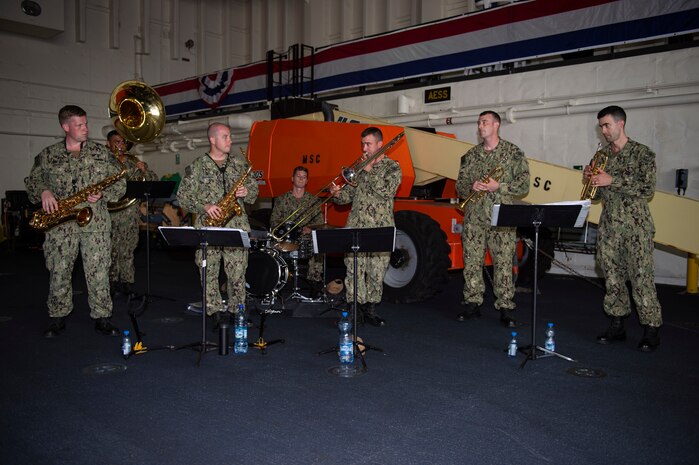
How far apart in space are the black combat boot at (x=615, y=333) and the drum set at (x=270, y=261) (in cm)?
347

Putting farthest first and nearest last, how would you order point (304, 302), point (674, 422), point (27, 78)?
point (27, 78)
point (304, 302)
point (674, 422)

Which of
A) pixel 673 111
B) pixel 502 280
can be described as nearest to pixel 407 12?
pixel 673 111

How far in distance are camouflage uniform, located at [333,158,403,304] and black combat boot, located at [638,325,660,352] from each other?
264 cm

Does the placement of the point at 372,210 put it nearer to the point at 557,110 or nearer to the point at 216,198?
the point at 216,198

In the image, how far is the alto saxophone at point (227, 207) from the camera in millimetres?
5391

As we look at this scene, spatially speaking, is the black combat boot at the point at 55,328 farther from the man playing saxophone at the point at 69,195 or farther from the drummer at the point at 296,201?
the drummer at the point at 296,201

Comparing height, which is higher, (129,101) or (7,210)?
(129,101)

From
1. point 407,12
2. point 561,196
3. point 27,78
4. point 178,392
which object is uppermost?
point 407,12

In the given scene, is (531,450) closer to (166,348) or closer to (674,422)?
(674,422)

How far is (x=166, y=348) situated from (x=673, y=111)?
8.33m

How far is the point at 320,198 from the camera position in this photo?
8016 millimetres

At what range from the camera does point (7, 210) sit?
48.2 ft

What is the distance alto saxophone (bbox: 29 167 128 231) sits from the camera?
17.2 feet

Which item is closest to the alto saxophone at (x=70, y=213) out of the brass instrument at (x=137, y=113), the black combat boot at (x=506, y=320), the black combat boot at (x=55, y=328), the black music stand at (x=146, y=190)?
the black combat boot at (x=55, y=328)
